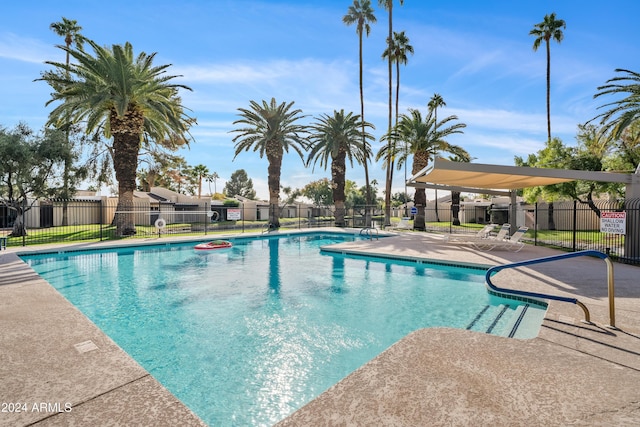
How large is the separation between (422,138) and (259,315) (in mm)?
21204

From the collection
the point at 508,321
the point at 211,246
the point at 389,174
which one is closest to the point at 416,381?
the point at 508,321

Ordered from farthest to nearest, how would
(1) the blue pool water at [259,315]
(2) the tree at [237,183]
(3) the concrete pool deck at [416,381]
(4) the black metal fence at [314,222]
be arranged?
(2) the tree at [237,183] → (4) the black metal fence at [314,222] → (1) the blue pool water at [259,315] → (3) the concrete pool deck at [416,381]

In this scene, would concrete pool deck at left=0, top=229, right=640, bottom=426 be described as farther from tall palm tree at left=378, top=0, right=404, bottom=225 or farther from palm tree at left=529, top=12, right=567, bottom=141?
palm tree at left=529, top=12, right=567, bottom=141

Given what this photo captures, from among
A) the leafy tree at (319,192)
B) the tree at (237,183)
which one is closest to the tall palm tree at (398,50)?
the leafy tree at (319,192)

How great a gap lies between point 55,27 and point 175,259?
28.8m

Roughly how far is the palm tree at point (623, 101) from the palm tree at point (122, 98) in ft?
76.1

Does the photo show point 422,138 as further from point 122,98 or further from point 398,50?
point 122,98

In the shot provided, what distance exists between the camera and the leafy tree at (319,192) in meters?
72.9

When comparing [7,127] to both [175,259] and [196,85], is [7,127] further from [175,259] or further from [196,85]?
[175,259]

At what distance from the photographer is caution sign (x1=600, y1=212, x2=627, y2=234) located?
9.72 meters

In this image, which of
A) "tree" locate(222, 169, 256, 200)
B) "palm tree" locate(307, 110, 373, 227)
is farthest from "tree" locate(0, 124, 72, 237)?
"tree" locate(222, 169, 256, 200)

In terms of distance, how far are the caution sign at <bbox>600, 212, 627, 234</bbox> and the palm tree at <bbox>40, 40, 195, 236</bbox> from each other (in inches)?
781

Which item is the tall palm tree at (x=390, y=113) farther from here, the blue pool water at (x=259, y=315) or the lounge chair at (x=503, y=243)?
the blue pool water at (x=259, y=315)

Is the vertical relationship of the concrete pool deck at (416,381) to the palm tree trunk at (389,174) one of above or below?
below
